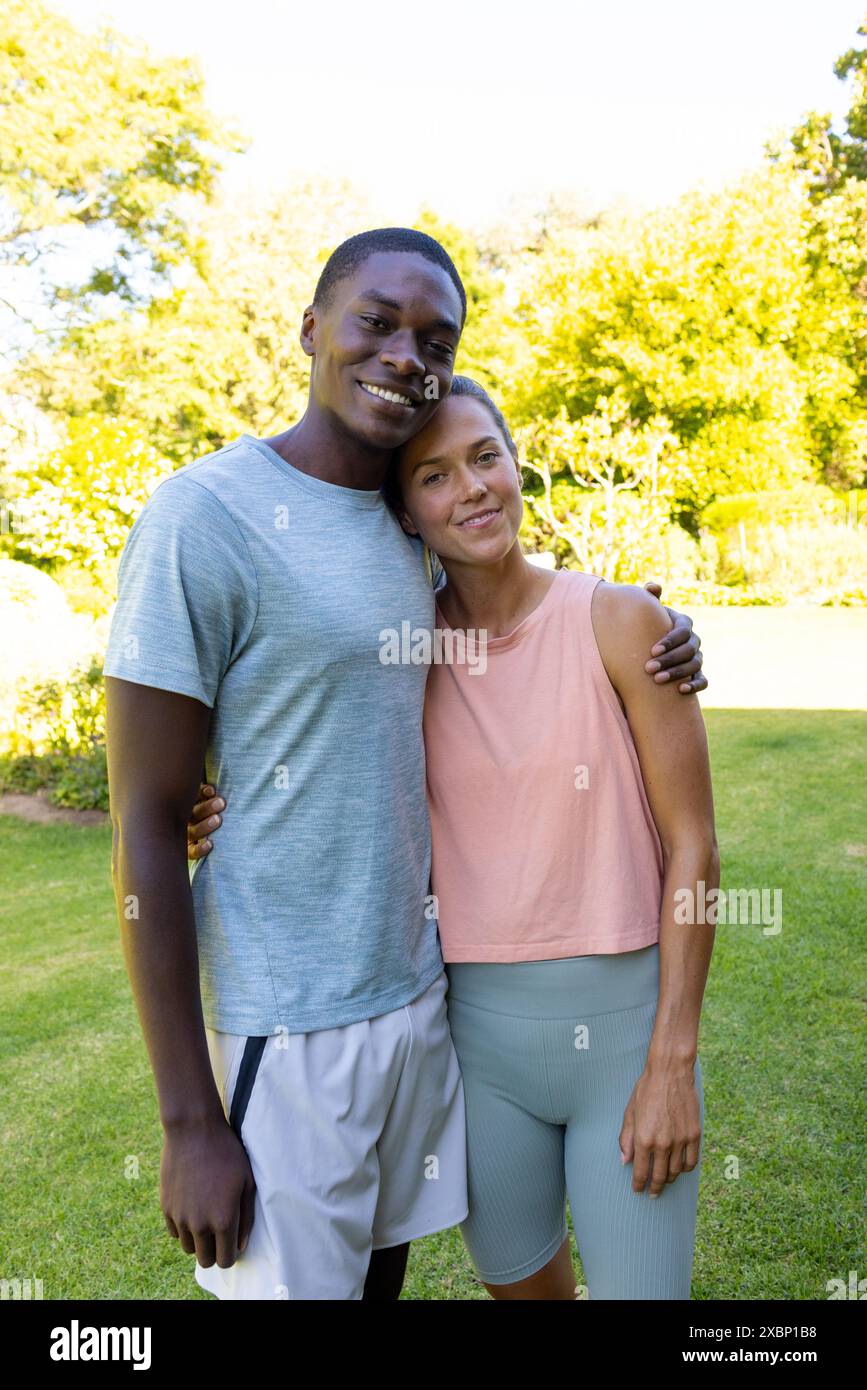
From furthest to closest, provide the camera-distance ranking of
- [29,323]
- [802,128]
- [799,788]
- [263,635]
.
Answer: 1. [802,128]
2. [29,323]
3. [799,788]
4. [263,635]

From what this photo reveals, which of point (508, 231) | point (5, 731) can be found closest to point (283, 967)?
point (5, 731)

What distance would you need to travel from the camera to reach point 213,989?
5.46 ft

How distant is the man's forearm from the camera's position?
1519mm

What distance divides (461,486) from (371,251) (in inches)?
16.2

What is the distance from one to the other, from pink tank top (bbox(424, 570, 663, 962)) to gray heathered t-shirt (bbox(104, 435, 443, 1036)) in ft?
0.51

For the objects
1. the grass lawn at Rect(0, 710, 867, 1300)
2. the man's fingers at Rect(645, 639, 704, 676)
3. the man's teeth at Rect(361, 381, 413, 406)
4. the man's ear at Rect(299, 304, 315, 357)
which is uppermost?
the man's ear at Rect(299, 304, 315, 357)

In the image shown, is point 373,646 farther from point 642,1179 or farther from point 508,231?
point 508,231

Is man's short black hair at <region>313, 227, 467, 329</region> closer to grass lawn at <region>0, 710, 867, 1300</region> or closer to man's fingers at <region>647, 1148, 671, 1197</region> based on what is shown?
man's fingers at <region>647, 1148, 671, 1197</region>

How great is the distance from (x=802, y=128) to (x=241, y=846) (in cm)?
2041

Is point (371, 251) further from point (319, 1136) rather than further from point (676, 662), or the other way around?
point (319, 1136)

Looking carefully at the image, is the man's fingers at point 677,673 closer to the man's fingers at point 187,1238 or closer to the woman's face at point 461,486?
the woman's face at point 461,486

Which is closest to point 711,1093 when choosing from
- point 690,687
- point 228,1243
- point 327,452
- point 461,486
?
point 690,687

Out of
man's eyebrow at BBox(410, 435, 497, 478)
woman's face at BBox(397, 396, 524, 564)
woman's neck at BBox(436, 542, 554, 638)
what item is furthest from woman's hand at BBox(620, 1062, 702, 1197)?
man's eyebrow at BBox(410, 435, 497, 478)

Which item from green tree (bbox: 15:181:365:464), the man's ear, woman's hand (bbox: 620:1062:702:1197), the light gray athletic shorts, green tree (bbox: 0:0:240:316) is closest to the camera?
the light gray athletic shorts
